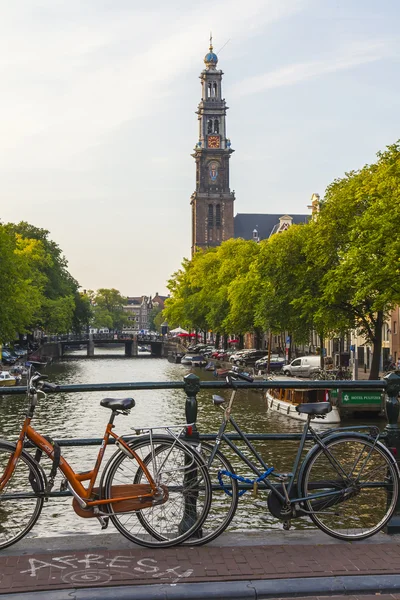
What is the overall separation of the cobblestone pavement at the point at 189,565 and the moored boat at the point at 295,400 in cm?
2390

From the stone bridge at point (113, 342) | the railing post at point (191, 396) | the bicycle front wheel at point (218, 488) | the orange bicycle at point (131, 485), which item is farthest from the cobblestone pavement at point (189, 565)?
the stone bridge at point (113, 342)

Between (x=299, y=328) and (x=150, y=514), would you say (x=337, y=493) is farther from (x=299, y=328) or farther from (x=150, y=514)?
(x=299, y=328)

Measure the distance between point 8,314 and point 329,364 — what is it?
22479mm

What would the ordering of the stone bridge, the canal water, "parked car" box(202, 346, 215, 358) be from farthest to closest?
the stone bridge → "parked car" box(202, 346, 215, 358) → the canal water

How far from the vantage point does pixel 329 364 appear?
2261 inches

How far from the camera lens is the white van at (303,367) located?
2277 inches

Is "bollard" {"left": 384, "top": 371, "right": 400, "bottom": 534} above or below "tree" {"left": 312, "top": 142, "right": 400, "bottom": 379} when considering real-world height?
below

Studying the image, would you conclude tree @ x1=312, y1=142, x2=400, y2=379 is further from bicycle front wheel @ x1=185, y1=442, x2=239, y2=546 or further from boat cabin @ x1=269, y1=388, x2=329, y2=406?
bicycle front wheel @ x1=185, y1=442, x2=239, y2=546

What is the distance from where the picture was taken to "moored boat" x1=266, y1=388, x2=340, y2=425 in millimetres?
31884

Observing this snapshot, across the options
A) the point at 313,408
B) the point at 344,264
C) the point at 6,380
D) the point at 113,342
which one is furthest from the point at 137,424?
the point at 113,342

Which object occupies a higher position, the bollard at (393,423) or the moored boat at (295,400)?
the bollard at (393,423)

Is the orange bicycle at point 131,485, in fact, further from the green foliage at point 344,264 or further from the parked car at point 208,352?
the parked car at point 208,352

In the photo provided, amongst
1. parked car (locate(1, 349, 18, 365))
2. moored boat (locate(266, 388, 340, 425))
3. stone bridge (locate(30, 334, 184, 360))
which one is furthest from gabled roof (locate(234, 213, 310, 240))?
moored boat (locate(266, 388, 340, 425))

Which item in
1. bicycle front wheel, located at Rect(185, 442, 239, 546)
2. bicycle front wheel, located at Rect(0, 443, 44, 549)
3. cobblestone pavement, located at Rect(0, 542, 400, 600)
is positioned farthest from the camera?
bicycle front wheel, located at Rect(185, 442, 239, 546)
